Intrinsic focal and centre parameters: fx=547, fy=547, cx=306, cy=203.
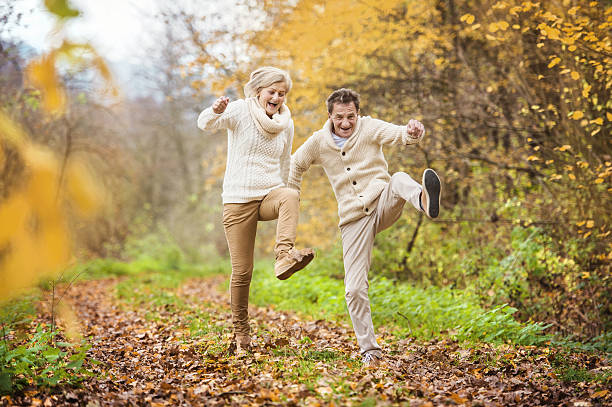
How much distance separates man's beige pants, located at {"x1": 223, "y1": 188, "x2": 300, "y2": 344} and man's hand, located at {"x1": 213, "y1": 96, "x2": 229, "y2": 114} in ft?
2.70

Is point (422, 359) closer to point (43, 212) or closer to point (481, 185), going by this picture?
point (43, 212)

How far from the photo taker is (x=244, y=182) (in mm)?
4781

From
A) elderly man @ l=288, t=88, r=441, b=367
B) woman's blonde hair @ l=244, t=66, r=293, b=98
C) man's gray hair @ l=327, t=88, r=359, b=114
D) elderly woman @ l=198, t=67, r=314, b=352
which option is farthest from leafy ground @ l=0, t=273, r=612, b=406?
woman's blonde hair @ l=244, t=66, r=293, b=98

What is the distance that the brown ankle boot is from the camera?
421 centimetres

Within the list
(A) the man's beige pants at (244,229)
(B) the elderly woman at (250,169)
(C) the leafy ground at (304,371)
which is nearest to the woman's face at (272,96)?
(B) the elderly woman at (250,169)

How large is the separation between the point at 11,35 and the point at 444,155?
6.89 meters

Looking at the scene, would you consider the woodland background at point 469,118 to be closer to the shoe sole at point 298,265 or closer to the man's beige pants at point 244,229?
the man's beige pants at point 244,229

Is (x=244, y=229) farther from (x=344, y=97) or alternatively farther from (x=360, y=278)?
(x=344, y=97)

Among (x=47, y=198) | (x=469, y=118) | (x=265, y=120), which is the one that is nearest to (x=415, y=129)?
(x=265, y=120)

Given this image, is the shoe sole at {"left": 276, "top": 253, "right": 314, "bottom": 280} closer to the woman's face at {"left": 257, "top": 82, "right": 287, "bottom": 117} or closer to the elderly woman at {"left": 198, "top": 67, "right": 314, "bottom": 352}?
the elderly woman at {"left": 198, "top": 67, "right": 314, "bottom": 352}

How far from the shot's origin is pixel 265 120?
15.5 feet

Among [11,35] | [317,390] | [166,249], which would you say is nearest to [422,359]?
[317,390]

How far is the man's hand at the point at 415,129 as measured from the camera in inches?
173

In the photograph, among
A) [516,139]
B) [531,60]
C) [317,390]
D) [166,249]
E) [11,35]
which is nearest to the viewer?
[317,390]
